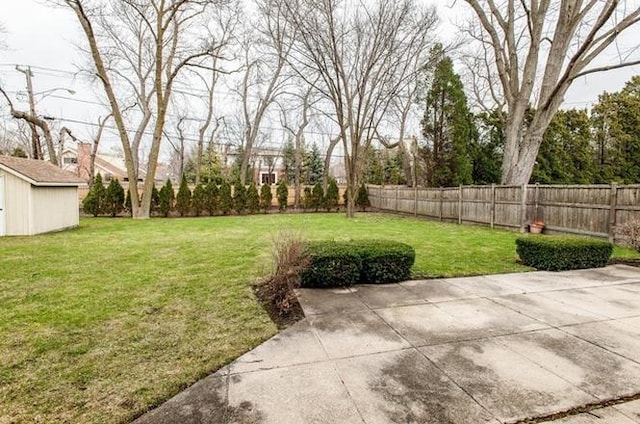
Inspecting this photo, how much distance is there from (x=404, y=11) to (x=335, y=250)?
39.7ft

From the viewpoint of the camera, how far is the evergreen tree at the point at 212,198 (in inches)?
708

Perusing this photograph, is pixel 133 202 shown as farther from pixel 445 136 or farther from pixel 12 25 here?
pixel 445 136

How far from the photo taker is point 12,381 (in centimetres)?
248

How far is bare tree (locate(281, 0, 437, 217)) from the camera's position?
13.2 metres

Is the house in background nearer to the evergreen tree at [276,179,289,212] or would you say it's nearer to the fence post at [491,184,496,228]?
the evergreen tree at [276,179,289,212]

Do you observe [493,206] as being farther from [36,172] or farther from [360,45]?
[36,172]

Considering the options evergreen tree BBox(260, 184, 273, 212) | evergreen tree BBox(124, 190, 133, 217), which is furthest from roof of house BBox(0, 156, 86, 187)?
evergreen tree BBox(260, 184, 273, 212)

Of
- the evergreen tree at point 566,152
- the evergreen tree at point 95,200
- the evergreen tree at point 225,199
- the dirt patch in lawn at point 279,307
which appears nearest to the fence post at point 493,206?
the evergreen tree at point 566,152

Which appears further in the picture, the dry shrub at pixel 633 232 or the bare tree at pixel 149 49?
the bare tree at pixel 149 49

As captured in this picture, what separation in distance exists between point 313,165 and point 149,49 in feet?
56.0

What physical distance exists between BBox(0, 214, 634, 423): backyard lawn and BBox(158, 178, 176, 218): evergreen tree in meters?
9.06

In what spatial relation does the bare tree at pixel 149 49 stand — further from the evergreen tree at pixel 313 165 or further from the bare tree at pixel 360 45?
the evergreen tree at pixel 313 165

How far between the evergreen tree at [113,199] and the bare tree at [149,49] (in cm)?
121

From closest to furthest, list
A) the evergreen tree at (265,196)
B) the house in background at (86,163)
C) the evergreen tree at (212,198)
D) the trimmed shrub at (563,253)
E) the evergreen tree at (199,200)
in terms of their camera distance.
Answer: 1. the trimmed shrub at (563,253)
2. the evergreen tree at (199,200)
3. the evergreen tree at (212,198)
4. the evergreen tree at (265,196)
5. the house in background at (86,163)
